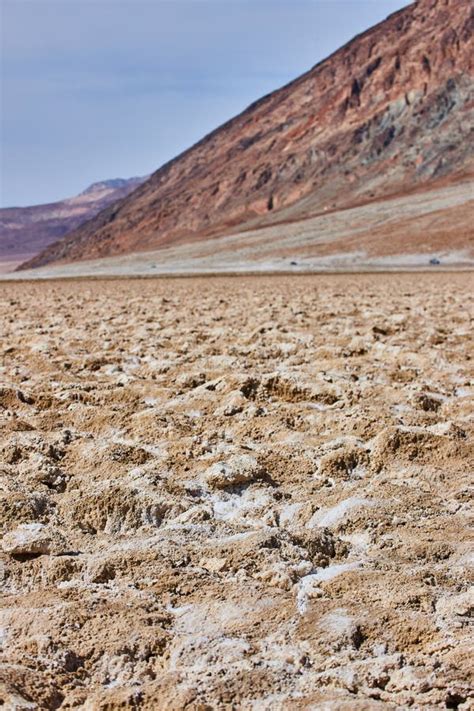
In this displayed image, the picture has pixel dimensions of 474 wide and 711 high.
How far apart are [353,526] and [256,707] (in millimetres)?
1484

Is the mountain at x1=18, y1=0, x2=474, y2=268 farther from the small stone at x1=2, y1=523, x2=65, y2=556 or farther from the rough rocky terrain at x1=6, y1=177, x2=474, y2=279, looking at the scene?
the small stone at x1=2, y1=523, x2=65, y2=556

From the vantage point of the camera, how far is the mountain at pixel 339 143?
8238 cm

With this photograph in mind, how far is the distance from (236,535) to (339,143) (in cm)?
9224

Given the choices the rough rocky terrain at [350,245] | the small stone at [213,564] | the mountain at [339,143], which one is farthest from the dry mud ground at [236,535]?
the mountain at [339,143]

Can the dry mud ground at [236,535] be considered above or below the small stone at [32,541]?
below

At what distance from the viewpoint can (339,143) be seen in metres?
91.4

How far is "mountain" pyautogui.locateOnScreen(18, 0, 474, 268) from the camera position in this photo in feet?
270

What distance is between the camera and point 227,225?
91500 millimetres

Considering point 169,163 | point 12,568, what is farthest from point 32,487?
point 169,163

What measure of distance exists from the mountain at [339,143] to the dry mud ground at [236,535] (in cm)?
7206

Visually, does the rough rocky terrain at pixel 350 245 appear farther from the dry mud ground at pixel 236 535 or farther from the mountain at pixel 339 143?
the dry mud ground at pixel 236 535

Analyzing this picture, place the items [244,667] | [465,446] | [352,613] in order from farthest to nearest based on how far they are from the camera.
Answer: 1. [465,446]
2. [352,613]
3. [244,667]

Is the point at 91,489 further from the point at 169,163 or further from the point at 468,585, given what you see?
the point at 169,163

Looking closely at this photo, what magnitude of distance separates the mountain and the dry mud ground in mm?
72056
